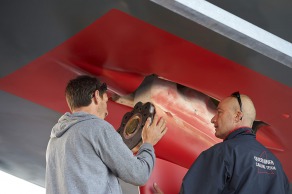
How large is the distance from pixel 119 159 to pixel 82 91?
0.42 metres

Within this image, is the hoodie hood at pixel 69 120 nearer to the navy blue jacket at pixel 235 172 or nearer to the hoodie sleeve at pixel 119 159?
the hoodie sleeve at pixel 119 159

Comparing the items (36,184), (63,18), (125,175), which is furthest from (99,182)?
(36,184)

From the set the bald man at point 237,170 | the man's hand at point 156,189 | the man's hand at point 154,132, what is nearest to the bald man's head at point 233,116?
the bald man at point 237,170

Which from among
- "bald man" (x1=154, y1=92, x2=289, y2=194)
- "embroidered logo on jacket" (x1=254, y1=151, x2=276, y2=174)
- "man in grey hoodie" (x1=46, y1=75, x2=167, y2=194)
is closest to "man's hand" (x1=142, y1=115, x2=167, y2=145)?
"man in grey hoodie" (x1=46, y1=75, x2=167, y2=194)

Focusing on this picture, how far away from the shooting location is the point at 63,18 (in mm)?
3100

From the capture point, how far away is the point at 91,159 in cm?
245

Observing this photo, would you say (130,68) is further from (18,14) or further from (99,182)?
(99,182)

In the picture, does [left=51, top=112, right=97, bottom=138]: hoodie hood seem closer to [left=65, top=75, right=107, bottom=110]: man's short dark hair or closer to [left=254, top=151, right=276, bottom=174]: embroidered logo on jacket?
[left=65, top=75, right=107, bottom=110]: man's short dark hair

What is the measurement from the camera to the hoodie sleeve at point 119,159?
2.41 meters

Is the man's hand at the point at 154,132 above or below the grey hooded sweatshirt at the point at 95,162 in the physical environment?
above

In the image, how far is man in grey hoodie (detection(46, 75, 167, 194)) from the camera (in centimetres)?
242

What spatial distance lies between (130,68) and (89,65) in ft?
0.80

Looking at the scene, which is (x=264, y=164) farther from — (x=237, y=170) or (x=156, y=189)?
(x=156, y=189)

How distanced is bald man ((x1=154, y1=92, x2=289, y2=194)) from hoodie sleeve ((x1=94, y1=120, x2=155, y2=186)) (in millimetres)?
346
